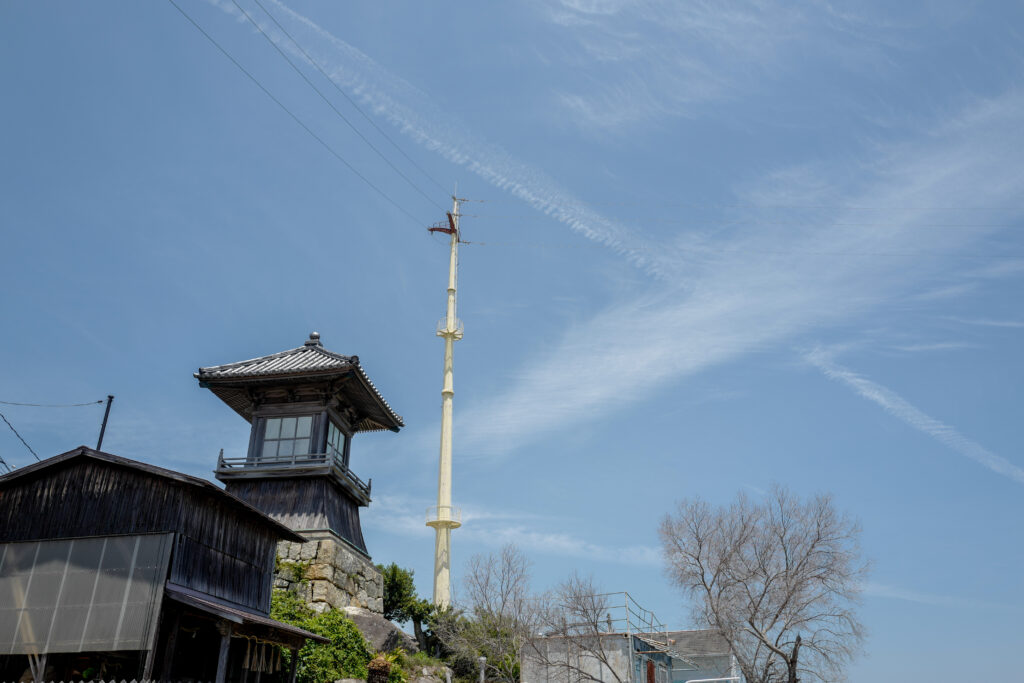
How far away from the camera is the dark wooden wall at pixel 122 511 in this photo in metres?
20.0

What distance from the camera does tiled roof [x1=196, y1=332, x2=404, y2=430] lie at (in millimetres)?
33969

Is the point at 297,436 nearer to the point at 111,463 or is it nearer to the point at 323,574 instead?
the point at 323,574

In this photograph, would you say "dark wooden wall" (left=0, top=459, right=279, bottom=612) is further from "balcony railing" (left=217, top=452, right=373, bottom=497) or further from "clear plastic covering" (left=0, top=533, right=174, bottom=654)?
"balcony railing" (left=217, top=452, right=373, bottom=497)

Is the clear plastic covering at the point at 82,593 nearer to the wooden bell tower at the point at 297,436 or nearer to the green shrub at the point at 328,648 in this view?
the green shrub at the point at 328,648

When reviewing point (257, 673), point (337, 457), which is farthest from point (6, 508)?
point (337, 457)

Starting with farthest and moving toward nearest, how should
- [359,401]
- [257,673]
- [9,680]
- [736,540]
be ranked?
[359,401]
[736,540]
[257,673]
[9,680]

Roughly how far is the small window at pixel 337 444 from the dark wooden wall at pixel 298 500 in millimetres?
1236

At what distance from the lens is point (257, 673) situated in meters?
22.8

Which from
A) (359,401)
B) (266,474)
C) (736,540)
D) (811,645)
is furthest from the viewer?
(359,401)

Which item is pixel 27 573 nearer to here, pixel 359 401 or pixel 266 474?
pixel 266 474

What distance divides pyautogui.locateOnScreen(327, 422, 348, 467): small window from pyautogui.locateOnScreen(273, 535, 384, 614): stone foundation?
3919 mm

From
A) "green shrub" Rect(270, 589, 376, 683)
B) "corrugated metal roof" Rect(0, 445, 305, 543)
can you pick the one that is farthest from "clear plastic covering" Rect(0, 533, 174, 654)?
→ "green shrub" Rect(270, 589, 376, 683)

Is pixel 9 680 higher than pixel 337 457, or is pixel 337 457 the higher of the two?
pixel 337 457

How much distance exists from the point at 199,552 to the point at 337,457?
1513 cm
